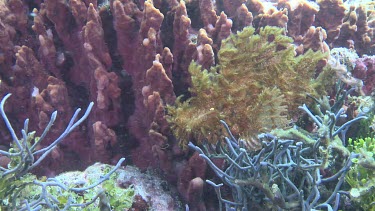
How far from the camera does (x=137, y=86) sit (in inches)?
139

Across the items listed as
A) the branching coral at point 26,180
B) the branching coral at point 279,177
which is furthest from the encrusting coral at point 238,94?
the branching coral at point 26,180

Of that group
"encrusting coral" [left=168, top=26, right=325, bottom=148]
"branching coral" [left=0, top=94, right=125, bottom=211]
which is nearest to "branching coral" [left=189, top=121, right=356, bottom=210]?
"encrusting coral" [left=168, top=26, right=325, bottom=148]

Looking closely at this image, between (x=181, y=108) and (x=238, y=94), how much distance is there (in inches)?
21.8

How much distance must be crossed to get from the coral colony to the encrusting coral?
0.03 feet

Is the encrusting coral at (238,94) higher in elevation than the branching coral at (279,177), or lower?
higher

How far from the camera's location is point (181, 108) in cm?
299

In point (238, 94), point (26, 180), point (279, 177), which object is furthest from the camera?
point (238, 94)

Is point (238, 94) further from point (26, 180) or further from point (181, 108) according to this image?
point (26, 180)

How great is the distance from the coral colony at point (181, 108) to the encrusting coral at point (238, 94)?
0.4 inches

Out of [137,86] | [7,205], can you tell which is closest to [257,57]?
[137,86]

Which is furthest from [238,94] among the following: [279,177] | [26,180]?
[26,180]

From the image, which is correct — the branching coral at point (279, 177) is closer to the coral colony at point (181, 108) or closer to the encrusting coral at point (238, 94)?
the coral colony at point (181, 108)

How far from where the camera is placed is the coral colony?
2.57 metres

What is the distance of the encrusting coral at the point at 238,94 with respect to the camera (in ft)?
9.59
